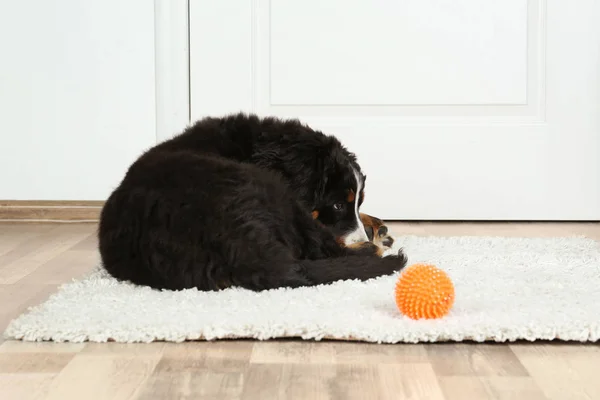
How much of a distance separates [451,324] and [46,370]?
0.78m

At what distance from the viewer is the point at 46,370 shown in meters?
1.39

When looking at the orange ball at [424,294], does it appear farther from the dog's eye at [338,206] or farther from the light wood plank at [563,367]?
the dog's eye at [338,206]

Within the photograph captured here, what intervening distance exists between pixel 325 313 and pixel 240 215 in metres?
0.35

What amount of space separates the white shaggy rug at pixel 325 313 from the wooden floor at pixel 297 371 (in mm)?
26

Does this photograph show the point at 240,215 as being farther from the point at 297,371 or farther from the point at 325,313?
the point at 297,371

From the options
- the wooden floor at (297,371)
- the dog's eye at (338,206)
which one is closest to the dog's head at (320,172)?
the dog's eye at (338,206)

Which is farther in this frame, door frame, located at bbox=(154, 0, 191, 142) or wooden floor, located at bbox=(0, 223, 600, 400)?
door frame, located at bbox=(154, 0, 191, 142)

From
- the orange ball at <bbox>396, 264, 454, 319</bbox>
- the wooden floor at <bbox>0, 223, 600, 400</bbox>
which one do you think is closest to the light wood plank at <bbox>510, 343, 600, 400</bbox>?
the wooden floor at <bbox>0, 223, 600, 400</bbox>

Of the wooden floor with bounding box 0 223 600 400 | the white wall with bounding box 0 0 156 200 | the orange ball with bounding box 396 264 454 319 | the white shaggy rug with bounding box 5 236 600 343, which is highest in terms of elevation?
the white wall with bounding box 0 0 156 200

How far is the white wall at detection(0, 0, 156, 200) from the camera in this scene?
3.50 meters

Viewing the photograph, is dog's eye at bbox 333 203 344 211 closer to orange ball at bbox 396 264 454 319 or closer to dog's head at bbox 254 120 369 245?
dog's head at bbox 254 120 369 245

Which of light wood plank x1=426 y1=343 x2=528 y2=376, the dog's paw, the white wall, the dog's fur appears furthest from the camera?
the white wall

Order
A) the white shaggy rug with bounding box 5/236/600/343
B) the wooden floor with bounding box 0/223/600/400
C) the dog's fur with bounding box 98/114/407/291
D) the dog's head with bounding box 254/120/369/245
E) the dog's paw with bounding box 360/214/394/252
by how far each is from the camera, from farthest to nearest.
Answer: the dog's paw with bounding box 360/214/394/252 < the dog's head with bounding box 254/120/369/245 < the dog's fur with bounding box 98/114/407/291 < the white shaggy rug with bounding box 5/236/600/343 < the wooden floor with bounding box 0/223/600/400

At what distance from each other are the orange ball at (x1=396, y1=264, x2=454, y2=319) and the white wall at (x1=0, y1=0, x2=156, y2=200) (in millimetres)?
2128
